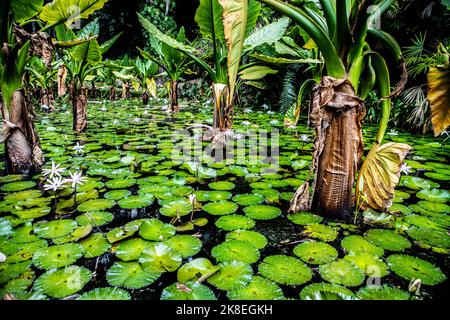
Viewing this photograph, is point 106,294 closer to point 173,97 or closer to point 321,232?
point 321,232

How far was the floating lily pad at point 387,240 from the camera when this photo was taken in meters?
0.97

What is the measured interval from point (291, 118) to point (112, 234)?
1649 millimetres

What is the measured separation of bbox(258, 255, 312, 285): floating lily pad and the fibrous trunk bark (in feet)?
1.25

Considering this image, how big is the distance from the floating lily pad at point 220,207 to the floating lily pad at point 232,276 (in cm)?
38

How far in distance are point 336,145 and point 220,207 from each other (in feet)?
1.97

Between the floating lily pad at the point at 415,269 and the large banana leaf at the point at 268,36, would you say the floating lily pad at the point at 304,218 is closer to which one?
the floating lily pad at the point at 415,269

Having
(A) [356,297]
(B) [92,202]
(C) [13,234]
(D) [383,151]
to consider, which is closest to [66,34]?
(B) [92,202]

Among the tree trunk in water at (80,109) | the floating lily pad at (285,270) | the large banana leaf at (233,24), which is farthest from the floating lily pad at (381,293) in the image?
the tree trunk in water at (80,109)

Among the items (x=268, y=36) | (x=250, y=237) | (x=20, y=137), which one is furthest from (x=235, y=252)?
(x=268, y=36)

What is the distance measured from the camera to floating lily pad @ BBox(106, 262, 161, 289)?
0.79 m

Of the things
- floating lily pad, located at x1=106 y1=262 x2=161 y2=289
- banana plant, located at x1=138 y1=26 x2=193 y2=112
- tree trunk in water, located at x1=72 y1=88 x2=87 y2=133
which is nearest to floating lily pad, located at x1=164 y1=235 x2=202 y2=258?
floating lily pad, located at x1=106 y1=262 x2=161 y2=289

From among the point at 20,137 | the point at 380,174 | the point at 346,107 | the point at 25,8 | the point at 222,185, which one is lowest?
the point at 222,185

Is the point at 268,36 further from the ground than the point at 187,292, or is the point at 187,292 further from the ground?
the point at 268,36

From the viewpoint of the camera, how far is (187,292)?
0.74 m
